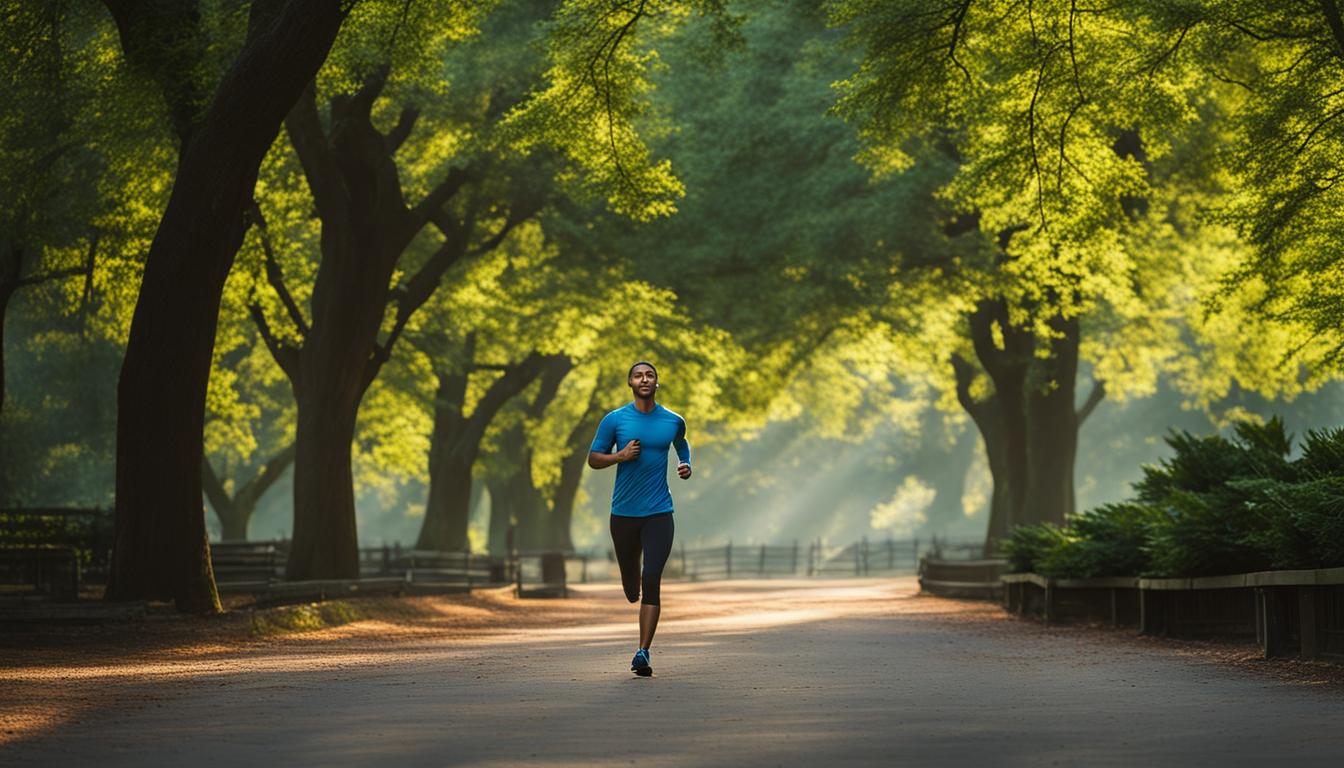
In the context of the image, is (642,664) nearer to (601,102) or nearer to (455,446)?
(601,102)

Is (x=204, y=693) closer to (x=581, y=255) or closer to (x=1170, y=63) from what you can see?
(x=1170, y=63)

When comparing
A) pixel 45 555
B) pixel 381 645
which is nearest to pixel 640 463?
pixel 381 645

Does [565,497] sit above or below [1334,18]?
below

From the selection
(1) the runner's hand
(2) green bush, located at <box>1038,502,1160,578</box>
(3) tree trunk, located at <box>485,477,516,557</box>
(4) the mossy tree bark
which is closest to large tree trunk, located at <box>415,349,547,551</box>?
(3) tree trunk, located at <box>485,477,516,557</box>

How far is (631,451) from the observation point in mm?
12031

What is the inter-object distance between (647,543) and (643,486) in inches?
15.8

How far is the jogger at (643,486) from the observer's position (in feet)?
40.1

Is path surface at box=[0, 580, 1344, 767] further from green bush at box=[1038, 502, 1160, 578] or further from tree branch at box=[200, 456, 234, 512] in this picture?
tree branch at box=[200, 456, 234, 512]

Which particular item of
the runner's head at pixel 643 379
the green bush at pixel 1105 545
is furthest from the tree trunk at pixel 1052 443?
the runner's head at pixel 643 379

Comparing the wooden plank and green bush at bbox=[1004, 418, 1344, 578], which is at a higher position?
green bush at bbox=[1004, 418, 1344, 578]

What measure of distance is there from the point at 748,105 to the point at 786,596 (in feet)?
40.0

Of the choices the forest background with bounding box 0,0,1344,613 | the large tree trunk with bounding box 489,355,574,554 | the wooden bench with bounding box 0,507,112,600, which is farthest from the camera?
the large tree trunk with bounding box 489,355,574,554

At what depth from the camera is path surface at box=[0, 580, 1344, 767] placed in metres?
7.88

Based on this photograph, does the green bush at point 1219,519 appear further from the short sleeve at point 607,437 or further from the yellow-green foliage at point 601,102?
the yellow-green foliage at point 601,102
